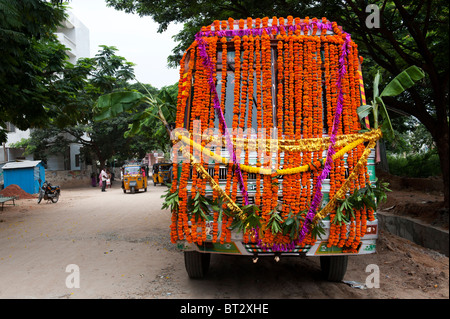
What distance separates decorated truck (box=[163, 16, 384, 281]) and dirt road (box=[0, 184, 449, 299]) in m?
0.82

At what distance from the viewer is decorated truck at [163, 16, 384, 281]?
3670mm

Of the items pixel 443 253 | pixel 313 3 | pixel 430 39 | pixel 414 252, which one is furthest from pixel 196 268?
pixel 430 39

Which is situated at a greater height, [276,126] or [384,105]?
[384,105]

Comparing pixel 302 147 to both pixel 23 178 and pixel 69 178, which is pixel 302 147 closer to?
pixel 23 178

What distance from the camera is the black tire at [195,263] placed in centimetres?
445

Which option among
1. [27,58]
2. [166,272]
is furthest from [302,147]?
[27,58]

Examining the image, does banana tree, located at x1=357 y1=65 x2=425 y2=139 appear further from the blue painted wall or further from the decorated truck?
the blue painted wall

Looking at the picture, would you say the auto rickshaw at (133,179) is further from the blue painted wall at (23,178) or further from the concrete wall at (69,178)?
the concrete wall at (69,178)

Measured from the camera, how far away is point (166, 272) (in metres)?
5.13

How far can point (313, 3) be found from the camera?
298 inches

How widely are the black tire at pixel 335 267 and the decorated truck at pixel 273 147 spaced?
0.71 meters

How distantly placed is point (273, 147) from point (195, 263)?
178 cm

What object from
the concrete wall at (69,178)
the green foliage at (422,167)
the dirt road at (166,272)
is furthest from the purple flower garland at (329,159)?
the concrete wall at (69,178)

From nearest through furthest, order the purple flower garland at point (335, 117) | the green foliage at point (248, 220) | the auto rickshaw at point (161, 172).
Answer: the green foliage at point (248, 220)
the purple flower garland at point (335, 117)
the auto rickshaw at point (161, 172)
